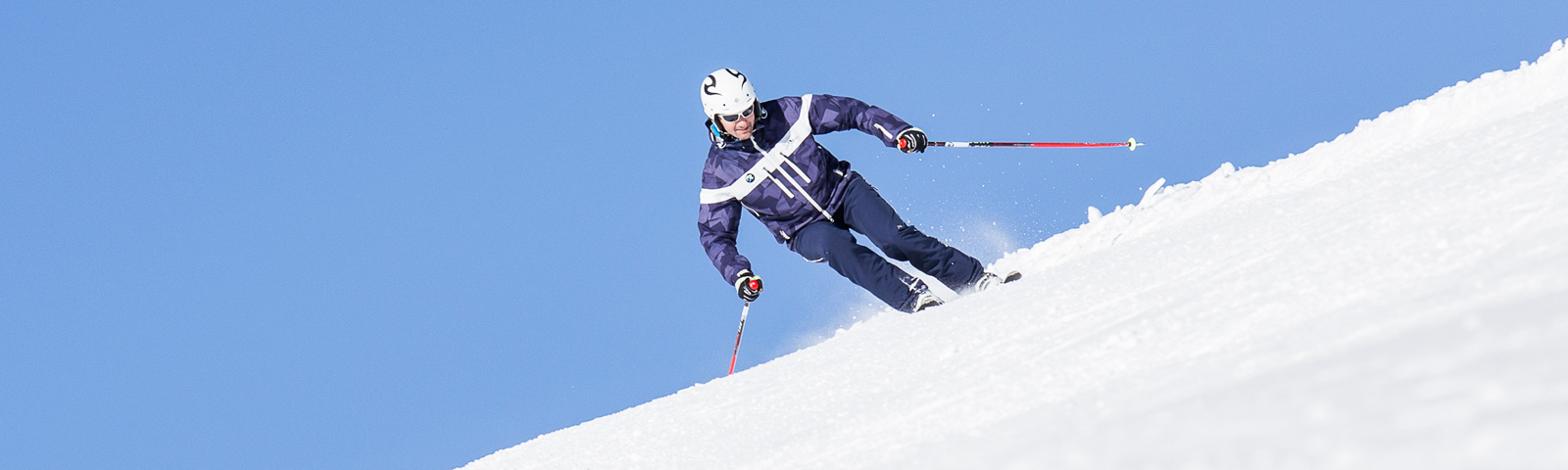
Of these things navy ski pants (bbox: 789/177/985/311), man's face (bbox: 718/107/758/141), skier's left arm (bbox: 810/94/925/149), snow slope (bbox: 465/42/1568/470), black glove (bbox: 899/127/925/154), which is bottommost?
snow slope (bbox: 465/42/1568/470)

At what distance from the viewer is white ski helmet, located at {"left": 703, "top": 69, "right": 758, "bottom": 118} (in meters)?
6.68

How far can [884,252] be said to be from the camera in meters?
6.85

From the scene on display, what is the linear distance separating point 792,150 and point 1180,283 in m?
3.15

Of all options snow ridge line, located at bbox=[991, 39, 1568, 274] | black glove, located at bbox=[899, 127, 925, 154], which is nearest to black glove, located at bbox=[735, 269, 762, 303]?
black glove, located at bbox=[899, 127, 925, 154]

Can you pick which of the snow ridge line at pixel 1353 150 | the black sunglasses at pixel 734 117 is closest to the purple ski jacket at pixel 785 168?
the black sunglasses at pixel 734 117

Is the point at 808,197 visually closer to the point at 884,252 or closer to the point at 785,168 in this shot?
the point at 785,168

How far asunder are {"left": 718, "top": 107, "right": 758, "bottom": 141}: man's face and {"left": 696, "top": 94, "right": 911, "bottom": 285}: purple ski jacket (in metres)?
0.06

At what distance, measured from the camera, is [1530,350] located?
190 cm

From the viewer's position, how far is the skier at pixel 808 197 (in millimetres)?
6668

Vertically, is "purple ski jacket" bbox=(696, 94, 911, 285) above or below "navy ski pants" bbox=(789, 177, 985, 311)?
above

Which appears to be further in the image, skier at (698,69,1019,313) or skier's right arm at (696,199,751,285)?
skier's right arm at (696,199,751,285)

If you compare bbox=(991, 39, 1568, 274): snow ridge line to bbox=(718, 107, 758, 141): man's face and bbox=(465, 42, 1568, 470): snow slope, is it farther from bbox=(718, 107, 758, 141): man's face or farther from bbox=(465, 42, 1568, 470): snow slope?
bbox=(718, 107, 758, 141): man's face

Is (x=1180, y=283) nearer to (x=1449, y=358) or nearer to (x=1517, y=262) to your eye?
(x=1517, y=262)

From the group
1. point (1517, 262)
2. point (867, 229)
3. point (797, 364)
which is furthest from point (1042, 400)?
point (867, 229)
